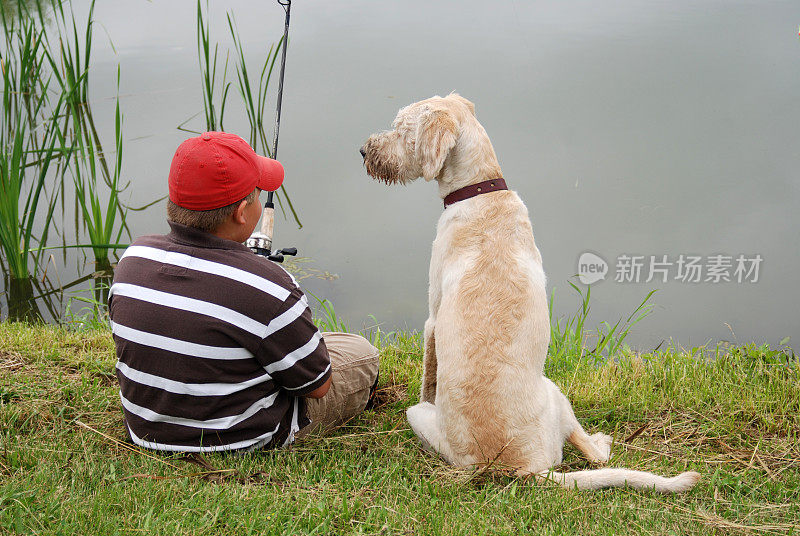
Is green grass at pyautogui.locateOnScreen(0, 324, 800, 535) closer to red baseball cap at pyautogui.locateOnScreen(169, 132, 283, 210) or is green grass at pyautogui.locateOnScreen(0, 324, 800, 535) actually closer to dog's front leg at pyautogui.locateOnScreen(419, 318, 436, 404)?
dog's front leg at pyautogui.locateOnScreen(419, 318, 436, 404)

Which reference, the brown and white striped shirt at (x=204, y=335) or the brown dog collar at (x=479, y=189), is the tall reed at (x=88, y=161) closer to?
the brown and white striped shirt at (x=204, y=335)

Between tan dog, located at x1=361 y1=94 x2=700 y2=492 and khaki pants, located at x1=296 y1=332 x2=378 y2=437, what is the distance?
337mm

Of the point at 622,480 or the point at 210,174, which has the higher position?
the point at 210,174

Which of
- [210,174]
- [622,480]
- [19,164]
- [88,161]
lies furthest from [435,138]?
[88,161]

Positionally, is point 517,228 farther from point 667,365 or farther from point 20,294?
point 20,294

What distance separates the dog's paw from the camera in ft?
9.83

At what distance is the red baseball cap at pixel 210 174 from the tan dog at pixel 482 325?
2.85 feet

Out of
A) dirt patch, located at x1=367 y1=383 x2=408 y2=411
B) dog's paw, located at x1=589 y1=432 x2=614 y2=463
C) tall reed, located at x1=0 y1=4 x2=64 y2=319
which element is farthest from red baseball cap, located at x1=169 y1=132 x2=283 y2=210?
tall reed, located at x1=0 y1=4 x2=64 y2=319

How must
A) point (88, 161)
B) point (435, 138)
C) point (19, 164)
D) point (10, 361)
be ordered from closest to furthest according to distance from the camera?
point (435, 138) < point (10, 361) < point (19, 164) < point (88, 161)

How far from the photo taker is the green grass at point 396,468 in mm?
2256

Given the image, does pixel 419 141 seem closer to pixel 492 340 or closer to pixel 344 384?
pixel 492 340

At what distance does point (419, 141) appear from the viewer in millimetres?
2990

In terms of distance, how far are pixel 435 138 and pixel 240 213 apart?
3.20ft

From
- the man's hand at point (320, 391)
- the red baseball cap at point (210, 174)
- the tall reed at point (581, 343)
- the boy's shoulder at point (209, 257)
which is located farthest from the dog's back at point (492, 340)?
the tall reed at point (581, 343)
